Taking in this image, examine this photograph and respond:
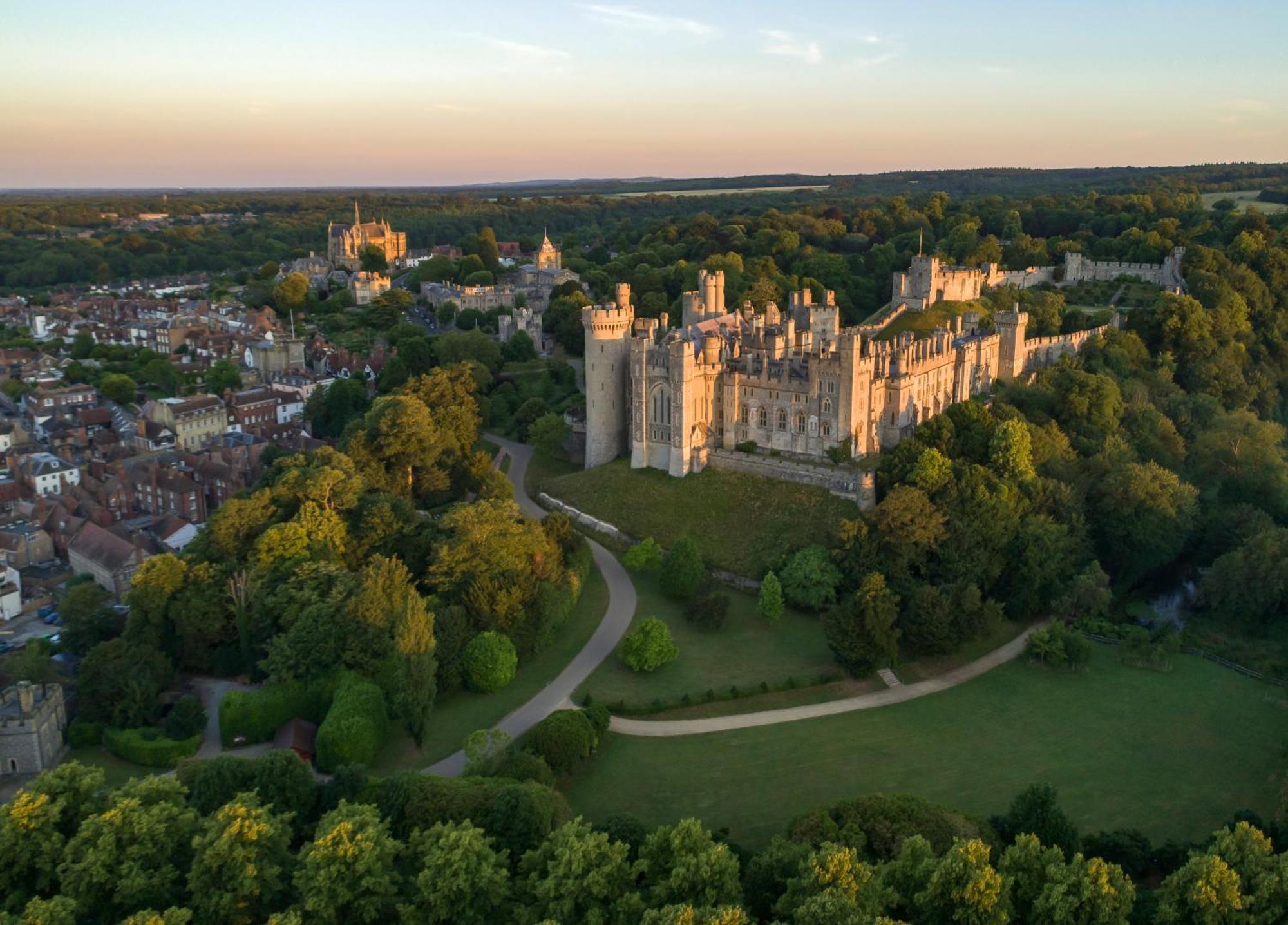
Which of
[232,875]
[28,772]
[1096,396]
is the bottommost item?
[28,772]

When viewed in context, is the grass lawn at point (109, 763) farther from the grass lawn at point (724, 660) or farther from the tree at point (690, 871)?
the tree at point (690, 871)

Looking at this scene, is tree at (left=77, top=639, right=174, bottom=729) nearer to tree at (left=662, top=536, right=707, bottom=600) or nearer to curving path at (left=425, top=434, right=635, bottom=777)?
curving path at (left=425, top=434, right=635, bottom=777)

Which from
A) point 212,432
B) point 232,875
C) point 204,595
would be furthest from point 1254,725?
point 212,432

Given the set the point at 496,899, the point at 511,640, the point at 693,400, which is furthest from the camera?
the point at 693,400

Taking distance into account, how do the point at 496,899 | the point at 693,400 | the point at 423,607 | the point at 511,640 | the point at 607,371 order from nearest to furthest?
the point at 496,899 → the point at 423,607 → the point at 511,640 → the point at 693,400 → the point at 607,371

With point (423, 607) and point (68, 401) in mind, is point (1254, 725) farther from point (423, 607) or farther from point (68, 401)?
point (68, 401)

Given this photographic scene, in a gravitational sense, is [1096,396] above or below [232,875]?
above

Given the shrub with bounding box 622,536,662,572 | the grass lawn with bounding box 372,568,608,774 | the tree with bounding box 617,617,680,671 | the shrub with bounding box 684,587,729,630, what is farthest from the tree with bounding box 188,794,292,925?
the shrub with bounding box 622,536,662,572

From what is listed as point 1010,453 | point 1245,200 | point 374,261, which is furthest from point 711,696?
point 1245,200
